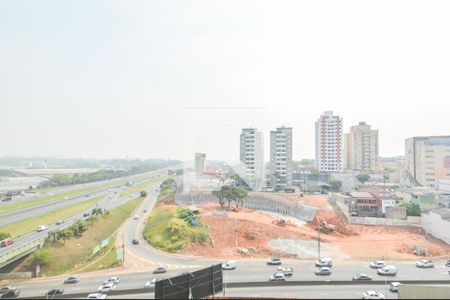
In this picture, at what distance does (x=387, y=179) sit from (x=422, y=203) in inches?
1231

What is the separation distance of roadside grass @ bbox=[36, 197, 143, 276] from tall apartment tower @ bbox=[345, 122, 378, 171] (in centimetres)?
4830

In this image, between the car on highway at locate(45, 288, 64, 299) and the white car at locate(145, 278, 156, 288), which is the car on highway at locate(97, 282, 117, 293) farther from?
the car on highway at locate(45, 288, 64, 299)

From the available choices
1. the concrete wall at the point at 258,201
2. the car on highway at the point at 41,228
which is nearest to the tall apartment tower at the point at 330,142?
the concrete wall at the point at 258,201

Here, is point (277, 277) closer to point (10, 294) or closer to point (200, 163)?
point (10, 294)

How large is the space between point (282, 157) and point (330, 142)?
13.4m

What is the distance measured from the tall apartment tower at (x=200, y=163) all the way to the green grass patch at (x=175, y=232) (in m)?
9.40

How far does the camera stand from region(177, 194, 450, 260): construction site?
61.5ft

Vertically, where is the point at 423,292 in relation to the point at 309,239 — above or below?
above

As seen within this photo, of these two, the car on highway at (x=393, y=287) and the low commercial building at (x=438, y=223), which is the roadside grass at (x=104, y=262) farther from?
the low commercial building at (x=438, y=223)

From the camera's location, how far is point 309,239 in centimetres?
2198

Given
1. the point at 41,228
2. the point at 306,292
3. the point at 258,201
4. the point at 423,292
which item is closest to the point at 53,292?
the point at 306,292

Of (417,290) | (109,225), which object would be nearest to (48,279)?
(109,225)

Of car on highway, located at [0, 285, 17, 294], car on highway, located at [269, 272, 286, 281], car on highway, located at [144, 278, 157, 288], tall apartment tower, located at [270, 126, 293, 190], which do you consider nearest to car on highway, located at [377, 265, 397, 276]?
car on highway, located at [269, 272, 286, 281]

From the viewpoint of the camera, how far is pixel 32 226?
984 inches
